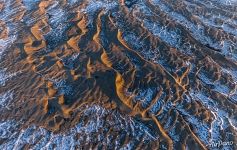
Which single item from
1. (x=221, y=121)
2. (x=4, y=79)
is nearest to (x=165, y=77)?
(x=221, y=121)

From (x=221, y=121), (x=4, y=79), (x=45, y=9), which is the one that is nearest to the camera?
(x=221, y=121)

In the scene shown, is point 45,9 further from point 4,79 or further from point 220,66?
point 220,66

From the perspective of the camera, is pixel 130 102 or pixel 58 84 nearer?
pixel 130 102

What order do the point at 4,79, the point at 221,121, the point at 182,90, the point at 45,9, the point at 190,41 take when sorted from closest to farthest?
the point at 221,121 < the point at 182,90 < the point at 4,79 < the point at 190,41 < the point at 45,9

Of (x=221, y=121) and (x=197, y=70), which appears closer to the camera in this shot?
(x=221, y=121)

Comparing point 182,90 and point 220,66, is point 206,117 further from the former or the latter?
point 220,66

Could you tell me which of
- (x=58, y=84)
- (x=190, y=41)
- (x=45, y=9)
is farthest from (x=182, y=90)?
(x=45, y=9)
